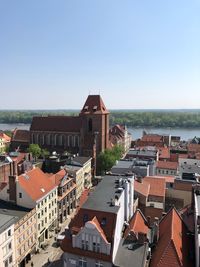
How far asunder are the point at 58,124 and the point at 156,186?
49914 mm

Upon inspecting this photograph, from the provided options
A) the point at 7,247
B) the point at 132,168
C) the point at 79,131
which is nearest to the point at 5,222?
the point at 7,247

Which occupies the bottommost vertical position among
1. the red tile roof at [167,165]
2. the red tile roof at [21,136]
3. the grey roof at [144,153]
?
the red tile roof at [167,165]

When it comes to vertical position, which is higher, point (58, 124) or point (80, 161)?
point (58, 124)

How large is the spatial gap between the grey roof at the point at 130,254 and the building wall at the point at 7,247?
14774 millimetres

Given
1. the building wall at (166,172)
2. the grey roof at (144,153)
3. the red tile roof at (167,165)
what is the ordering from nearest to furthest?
the building wall at (166,172) < the red tile roof at (167,165) < the grey roof at (144,153)

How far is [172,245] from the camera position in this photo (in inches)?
1128

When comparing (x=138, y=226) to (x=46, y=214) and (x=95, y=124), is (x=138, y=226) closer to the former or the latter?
(x=46, y=214)

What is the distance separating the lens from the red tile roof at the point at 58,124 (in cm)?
9188

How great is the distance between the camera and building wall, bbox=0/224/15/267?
34.0 metres

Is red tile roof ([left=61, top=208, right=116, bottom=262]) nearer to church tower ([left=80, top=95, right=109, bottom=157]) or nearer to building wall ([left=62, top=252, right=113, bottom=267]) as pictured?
building wall ([left=62, top=252, right=113, bottom=267])

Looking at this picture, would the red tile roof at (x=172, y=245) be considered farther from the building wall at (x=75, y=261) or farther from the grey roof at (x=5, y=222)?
the grey roof at (x=5, y=222)

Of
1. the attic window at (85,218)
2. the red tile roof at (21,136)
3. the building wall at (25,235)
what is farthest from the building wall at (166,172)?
the red tile roof at (21,136)

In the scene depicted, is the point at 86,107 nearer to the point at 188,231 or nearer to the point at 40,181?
the point at 40,181

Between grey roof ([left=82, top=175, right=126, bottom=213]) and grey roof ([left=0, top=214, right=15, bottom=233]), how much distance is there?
10906 mm
